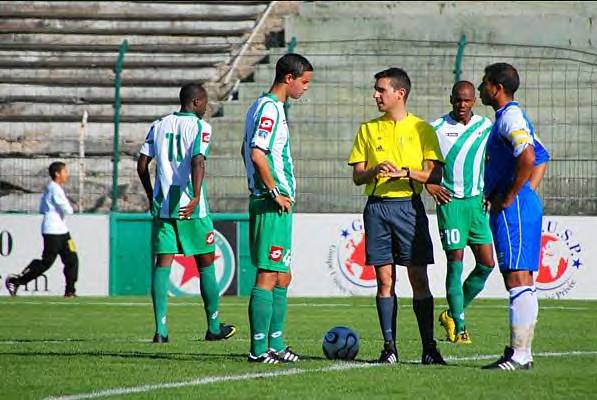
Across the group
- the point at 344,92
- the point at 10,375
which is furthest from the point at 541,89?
the point at 10,375

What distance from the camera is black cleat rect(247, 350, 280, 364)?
30.1 ft

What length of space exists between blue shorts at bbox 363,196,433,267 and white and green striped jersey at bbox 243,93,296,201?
0.66m

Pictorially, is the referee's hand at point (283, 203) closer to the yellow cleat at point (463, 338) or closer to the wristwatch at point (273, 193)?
the wristwatch at point (273, 193)

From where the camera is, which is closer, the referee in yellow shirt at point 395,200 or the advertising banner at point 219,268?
the referee in yellow shirt at point 395,200

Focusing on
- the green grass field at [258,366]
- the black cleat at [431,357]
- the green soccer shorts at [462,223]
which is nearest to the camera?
the green grass field at [258,366]

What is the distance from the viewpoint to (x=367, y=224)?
30.4 feet

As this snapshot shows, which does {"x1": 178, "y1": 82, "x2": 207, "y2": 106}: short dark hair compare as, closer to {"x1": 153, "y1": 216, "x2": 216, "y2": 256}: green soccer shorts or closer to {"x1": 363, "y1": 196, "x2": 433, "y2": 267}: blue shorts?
{"x1": 153, "y1": 216, "x2": 216, "y2": 256}: green soccer shorts

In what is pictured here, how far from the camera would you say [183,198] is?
11.7m

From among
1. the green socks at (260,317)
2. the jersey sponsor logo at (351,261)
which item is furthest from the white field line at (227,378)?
the jersey sponsor logo at (351,261)

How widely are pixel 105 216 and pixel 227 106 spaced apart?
14.7 feet

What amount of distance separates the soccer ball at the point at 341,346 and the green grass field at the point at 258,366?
126 millimetres

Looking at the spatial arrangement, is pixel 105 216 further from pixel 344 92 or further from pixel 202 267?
pixel 202 267

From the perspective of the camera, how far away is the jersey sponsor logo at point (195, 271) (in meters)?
18.7

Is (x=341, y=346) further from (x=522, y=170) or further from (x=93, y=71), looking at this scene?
(x=93, y=71)
